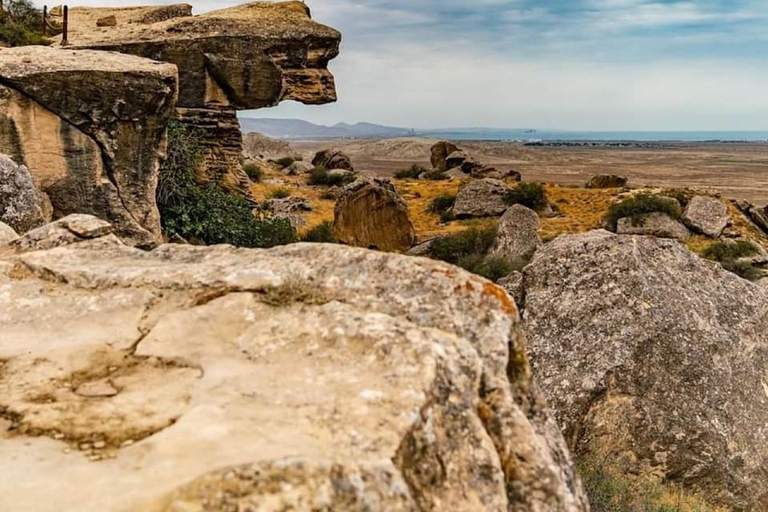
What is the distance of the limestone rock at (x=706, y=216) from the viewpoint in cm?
2495

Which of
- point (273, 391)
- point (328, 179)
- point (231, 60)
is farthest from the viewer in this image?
point (328, 179)

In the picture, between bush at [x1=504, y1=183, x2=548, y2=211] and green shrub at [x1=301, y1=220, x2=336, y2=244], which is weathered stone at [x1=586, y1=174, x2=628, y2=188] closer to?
bush at [x1=504, y1=183, x2=548, y2=211]

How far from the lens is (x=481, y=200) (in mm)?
28781

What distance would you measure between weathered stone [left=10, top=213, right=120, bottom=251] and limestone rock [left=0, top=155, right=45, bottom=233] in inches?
127

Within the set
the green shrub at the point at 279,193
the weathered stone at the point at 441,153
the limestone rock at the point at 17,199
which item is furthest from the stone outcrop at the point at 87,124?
the weathered stone at the point at 441,153

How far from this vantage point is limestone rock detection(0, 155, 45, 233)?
783cm

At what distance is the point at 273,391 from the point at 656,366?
473cm

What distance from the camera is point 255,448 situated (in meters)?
2.36

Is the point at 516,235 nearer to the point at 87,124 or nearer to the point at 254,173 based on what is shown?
the point at 87,124

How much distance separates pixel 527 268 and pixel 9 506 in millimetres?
6348

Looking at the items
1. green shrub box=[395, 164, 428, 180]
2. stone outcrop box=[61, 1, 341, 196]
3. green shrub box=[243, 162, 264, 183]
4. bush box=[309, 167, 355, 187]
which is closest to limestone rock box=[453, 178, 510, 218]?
bush box=[309, 167, 355, 187]

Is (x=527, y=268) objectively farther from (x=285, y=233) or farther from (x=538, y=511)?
(x=285, y=233)

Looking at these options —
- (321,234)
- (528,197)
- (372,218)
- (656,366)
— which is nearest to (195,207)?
(321,234)

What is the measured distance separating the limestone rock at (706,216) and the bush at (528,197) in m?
5.88
